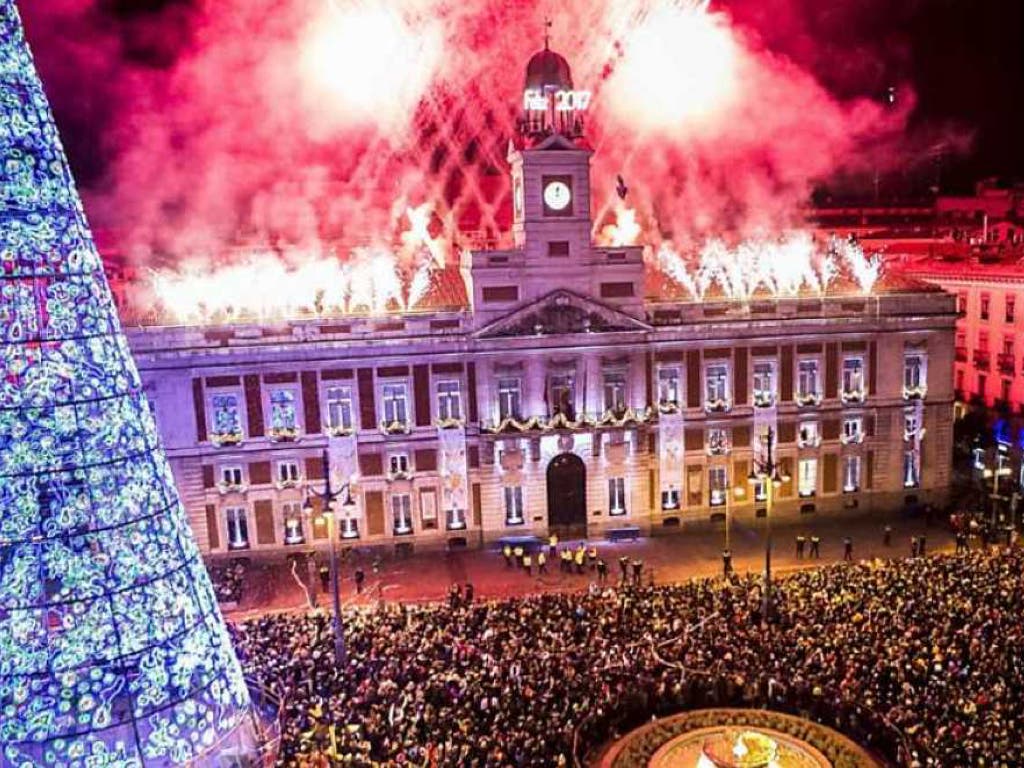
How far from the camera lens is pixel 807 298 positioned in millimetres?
53219

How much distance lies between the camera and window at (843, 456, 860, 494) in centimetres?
5356

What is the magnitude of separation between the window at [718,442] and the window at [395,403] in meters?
16.2

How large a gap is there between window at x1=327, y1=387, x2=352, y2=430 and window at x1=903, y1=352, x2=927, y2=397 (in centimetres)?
3012

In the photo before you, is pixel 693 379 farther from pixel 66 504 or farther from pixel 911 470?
pixel 66 504

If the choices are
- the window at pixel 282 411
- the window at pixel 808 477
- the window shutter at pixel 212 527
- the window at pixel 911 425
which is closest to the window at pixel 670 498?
the window at pixel 808 477

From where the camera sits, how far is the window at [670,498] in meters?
52.0

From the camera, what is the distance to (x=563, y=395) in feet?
165

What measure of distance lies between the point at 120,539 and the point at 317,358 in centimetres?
2897

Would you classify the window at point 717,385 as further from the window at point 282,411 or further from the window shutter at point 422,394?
the window at point 282,411

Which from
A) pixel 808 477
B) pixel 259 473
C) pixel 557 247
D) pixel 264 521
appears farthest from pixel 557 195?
pixel 264 521

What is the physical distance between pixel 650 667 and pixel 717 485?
23416 mm

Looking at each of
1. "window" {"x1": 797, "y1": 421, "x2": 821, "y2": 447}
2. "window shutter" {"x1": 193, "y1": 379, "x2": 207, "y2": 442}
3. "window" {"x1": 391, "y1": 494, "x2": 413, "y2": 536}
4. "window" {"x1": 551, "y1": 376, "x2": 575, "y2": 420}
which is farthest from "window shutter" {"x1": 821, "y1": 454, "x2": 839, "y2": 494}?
"window shutter" {"x1": 193, "y1": 379, "x2": 207, "y2": 442}

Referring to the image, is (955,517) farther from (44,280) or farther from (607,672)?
(44,280)

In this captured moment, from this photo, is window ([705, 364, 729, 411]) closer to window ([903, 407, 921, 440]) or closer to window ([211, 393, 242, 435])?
window ([903, 407, 921, 440])
